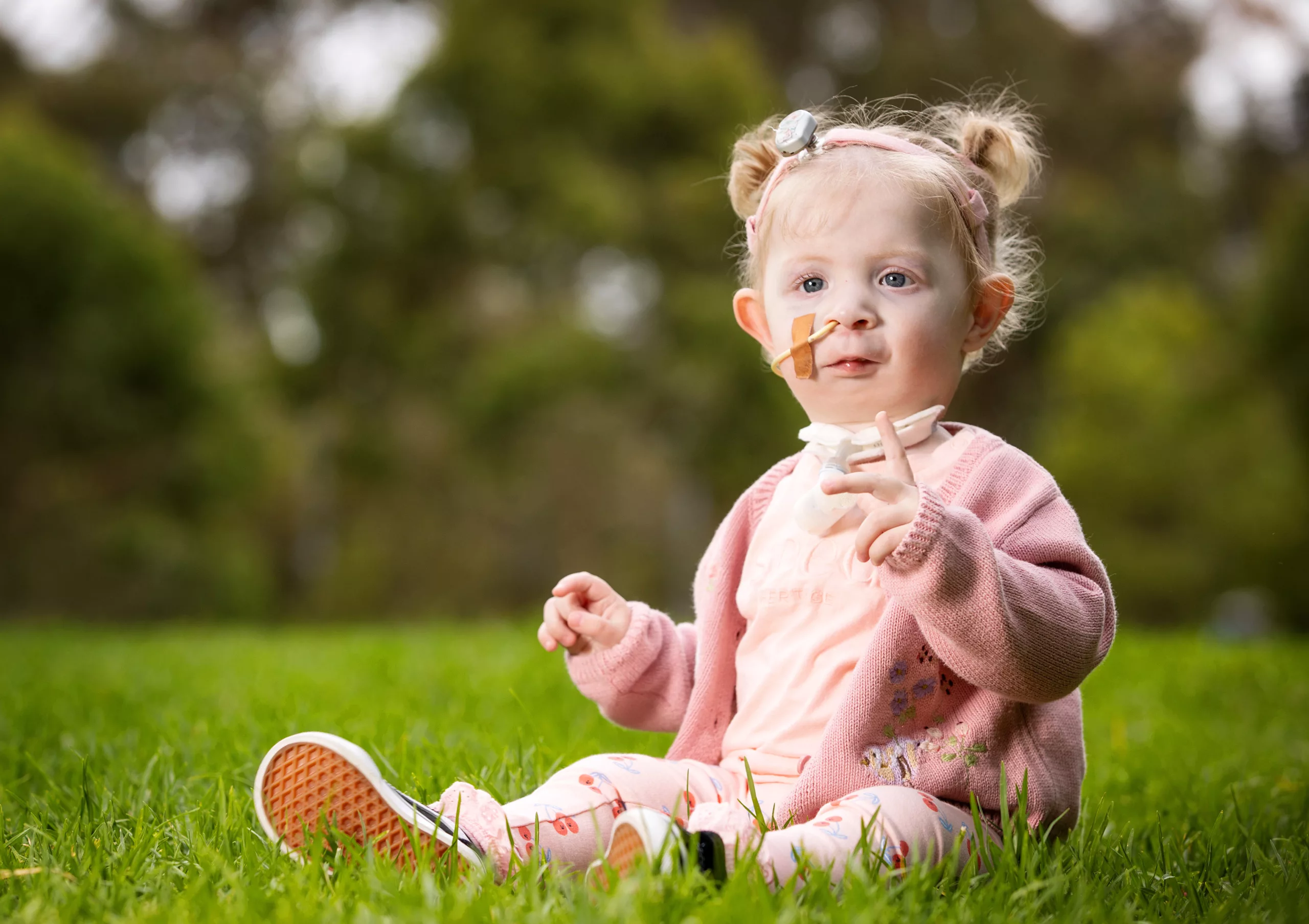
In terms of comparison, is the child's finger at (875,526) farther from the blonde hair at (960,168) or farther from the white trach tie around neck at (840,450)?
the blonde hair at (960,168)

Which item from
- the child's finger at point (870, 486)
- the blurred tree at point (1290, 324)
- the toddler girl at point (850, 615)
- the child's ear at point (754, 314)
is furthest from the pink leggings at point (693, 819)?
the blurred tree at point (1290, 324)

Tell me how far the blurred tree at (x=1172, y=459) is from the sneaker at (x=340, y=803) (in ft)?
37.5

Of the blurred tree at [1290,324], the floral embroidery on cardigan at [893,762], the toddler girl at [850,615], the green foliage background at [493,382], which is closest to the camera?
the toddler girl at [850,615]

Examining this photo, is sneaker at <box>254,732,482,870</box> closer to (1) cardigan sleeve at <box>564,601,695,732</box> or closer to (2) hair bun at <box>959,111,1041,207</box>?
(1) cardigan sleeve at <box>564,601,695,732</box>

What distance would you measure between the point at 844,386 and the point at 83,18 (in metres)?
17.1

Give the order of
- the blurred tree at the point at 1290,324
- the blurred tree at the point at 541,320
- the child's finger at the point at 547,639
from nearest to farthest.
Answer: the child's finger at the point at 547,639 → the blurred tree at the point at 1290,324 → the blurred tree at the point at 541,320

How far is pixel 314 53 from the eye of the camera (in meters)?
16.0

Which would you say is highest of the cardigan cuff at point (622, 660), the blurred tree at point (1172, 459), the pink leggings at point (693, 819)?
the cardigan cuff at point (622, 660)

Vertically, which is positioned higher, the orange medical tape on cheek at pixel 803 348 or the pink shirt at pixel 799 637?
the orange medical tape on cheek at pixel 803 348

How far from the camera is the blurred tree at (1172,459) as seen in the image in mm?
12258

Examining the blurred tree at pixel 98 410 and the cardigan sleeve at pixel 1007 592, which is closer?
the cardigan sleeve at pixel 1007 592

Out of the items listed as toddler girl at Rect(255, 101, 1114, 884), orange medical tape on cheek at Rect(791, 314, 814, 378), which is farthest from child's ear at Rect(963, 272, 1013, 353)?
orange medical tape on cheek at Rect(791, 314, 814, 378)

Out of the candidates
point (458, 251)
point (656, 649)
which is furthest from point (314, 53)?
point (656, 649)

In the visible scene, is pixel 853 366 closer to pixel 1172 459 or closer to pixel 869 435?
pixel 869 435
